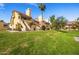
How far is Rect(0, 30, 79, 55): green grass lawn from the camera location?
170cm

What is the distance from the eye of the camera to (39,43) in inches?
68.0

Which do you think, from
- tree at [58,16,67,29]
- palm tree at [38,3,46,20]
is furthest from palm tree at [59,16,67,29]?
palm tree at [38,3,46,20]

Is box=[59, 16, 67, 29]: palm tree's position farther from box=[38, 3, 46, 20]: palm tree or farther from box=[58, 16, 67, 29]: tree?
box=[38, 3, 46, 20]: palm tree

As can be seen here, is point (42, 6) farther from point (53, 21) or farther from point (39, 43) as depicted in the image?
point (39, 43)

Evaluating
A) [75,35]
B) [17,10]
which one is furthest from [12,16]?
[75,35]

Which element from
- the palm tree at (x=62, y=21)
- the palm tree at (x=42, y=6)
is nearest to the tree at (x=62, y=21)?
the palm tree at (x=62, y=21)

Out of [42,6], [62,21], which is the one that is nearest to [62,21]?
[62,21]

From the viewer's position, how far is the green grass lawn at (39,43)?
5.59 feet

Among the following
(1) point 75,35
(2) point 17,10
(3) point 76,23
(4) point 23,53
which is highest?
(2) point 17,10

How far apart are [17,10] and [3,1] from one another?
151 millimetres

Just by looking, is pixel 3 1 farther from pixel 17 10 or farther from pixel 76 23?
pixel 76 23

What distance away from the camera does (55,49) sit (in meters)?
1.71

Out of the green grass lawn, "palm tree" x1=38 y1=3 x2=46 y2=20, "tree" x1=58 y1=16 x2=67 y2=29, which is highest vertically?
"palm tree" x1=38 y1=3 x2=46 y2=20

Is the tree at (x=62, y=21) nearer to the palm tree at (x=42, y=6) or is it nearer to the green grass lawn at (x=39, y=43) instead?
the green grass lawn at (x=39, y=43)
